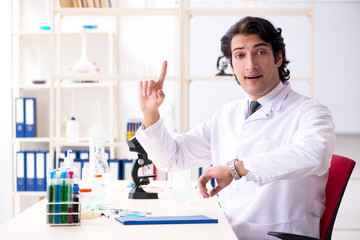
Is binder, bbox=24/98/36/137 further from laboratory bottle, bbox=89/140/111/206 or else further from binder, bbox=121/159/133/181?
laboratory bottle, bbox=89/140/111/206

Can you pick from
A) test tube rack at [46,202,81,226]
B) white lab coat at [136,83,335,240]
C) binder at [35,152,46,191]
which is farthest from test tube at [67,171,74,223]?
binder at [35,152,46,191]

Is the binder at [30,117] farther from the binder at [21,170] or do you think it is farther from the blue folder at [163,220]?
the blue folder at [163,220]

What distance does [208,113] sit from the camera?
13.5 feet

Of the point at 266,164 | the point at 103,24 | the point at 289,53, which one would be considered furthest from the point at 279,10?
the point at 266,164

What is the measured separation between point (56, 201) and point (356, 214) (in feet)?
10.5

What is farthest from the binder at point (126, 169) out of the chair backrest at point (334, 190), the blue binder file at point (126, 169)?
the chair backrest at point (334, 190)

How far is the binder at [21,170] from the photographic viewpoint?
4.14 m

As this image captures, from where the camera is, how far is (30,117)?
4.19 metres

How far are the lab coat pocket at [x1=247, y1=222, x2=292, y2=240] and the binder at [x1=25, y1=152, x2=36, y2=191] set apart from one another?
275 cm

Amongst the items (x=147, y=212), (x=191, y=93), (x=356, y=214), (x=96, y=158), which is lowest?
(x=356, y=214)

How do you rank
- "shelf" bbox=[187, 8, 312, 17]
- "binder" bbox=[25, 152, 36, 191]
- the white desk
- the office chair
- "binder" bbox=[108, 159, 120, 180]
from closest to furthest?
the white desk
the office chair
"shelf" bbox=[187, 8, 312, 17]
"binder" bbox=[108, 159, 120, 180]
"binder" bbox=[25, 152, 36, 191]

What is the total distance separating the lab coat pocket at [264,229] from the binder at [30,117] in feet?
9.22

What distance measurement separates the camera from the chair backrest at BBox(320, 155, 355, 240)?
5.71 feet

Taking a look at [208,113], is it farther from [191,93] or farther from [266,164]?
[266,164]
